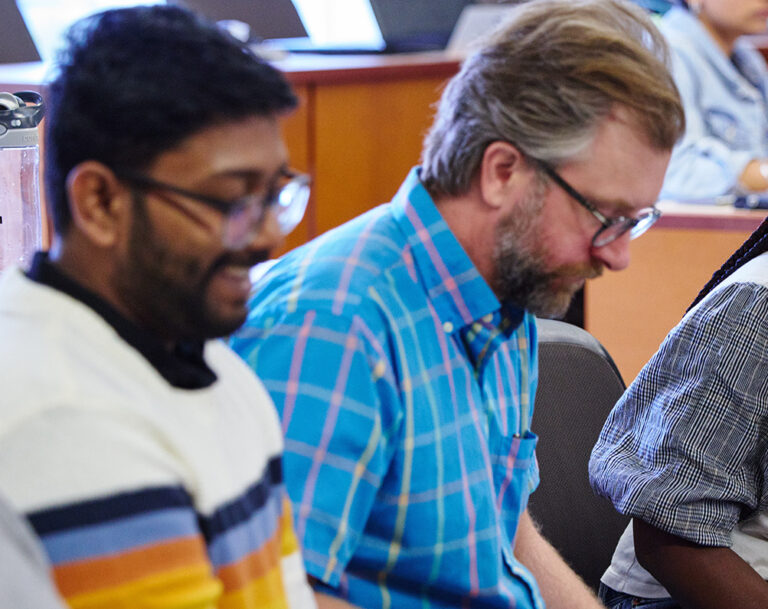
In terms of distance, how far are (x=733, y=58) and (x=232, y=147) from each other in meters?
3.15

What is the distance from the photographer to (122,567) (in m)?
0.57

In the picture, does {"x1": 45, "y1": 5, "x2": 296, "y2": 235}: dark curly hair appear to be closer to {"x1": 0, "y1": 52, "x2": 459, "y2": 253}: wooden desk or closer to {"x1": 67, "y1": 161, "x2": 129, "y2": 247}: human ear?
{"x1": 67, "y1": 161, "x2": 129, "y2": 247}: human ear

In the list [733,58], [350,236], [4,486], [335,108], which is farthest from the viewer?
[335,108]

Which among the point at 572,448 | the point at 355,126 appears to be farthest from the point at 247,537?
the point at 355,126

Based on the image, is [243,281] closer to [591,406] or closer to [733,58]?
[591,406]

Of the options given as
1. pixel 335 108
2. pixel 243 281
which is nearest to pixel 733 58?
pixel 335 108

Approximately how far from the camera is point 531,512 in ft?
4.84

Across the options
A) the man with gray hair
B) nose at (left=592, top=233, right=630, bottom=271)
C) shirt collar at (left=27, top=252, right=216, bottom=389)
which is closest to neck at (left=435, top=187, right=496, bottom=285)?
the man with gray hair

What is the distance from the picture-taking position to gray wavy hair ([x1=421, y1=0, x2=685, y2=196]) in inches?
43.3

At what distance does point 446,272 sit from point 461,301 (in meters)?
0.03

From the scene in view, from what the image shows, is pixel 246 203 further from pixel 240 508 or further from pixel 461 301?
pixel 461 301

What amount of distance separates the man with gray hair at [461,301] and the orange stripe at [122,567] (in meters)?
0.35

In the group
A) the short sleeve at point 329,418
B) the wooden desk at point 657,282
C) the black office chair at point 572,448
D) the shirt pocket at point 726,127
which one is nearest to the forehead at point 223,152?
the short sleeve at point 329,418

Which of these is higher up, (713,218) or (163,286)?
(163,286)
